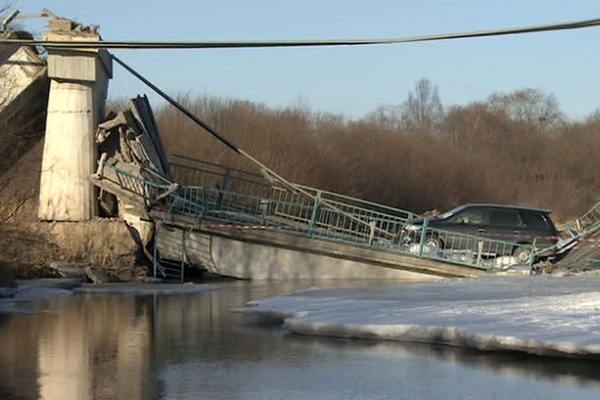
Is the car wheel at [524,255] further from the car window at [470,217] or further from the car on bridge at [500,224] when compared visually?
the car window at [470,217]

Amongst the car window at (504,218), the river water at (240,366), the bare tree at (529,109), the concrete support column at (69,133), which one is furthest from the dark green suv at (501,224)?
the bare tree at (529,109)

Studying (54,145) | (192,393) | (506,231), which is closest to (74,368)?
(192,393)

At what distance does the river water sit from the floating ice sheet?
237mm

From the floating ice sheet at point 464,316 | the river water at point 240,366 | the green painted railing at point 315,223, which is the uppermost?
the green painted railing at point 315,223

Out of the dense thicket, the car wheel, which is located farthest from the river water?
the dense thicket

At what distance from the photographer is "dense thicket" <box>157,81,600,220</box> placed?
54750 millimetres

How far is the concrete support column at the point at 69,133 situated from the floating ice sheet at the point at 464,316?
882 centimetres

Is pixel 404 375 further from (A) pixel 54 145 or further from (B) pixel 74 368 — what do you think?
(A) pixel 54 145

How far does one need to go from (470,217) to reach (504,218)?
3.33 feet

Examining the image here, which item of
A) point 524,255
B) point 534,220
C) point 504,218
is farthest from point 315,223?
point 534,220

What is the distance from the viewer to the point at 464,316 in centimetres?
1562

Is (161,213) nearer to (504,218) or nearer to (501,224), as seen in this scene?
(501,224)

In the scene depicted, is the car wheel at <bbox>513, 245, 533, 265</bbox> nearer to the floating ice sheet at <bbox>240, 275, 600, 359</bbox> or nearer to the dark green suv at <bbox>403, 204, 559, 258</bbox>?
the dark green suv at <bbox>403, 204, 559, 258</bbox>

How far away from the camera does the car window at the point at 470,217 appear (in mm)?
33531
